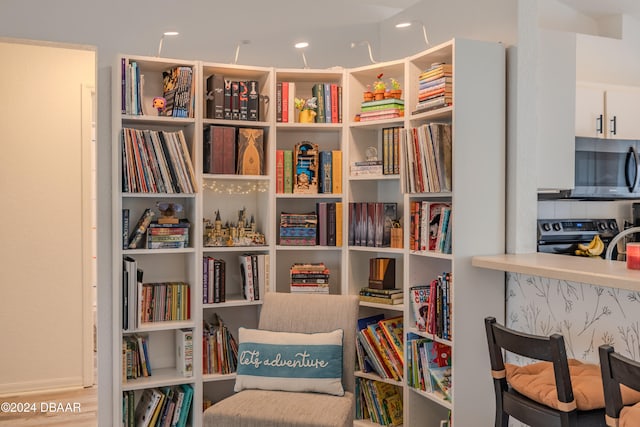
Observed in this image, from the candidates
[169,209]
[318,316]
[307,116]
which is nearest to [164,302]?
[169,209]

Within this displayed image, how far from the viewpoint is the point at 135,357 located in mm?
3400

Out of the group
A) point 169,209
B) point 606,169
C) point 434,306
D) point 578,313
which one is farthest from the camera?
point 606,169

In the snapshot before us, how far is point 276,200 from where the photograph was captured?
3803mm

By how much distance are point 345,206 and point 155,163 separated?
1.08m

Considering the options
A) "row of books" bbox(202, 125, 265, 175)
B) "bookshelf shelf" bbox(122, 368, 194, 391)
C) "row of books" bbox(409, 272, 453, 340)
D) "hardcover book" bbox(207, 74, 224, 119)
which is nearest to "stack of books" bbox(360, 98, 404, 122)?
"row of books" bbox(202, 125, 265, 175)

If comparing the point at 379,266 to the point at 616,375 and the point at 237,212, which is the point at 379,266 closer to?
the point at 237,212

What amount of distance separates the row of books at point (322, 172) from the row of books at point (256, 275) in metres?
0.41

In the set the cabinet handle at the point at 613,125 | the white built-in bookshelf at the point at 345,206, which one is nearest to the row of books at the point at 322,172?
the white built-in bookshelf at the point at 345,206

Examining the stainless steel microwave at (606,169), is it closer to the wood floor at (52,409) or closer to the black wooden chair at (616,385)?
the black wooden chair at (616,385)

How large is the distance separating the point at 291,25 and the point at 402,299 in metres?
1.75

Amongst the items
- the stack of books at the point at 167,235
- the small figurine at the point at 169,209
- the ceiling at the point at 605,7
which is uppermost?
the ceiling at the point at 605,7

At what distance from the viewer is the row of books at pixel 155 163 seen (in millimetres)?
3246

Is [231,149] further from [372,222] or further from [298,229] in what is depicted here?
[372,222]

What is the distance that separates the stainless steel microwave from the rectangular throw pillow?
164cm
